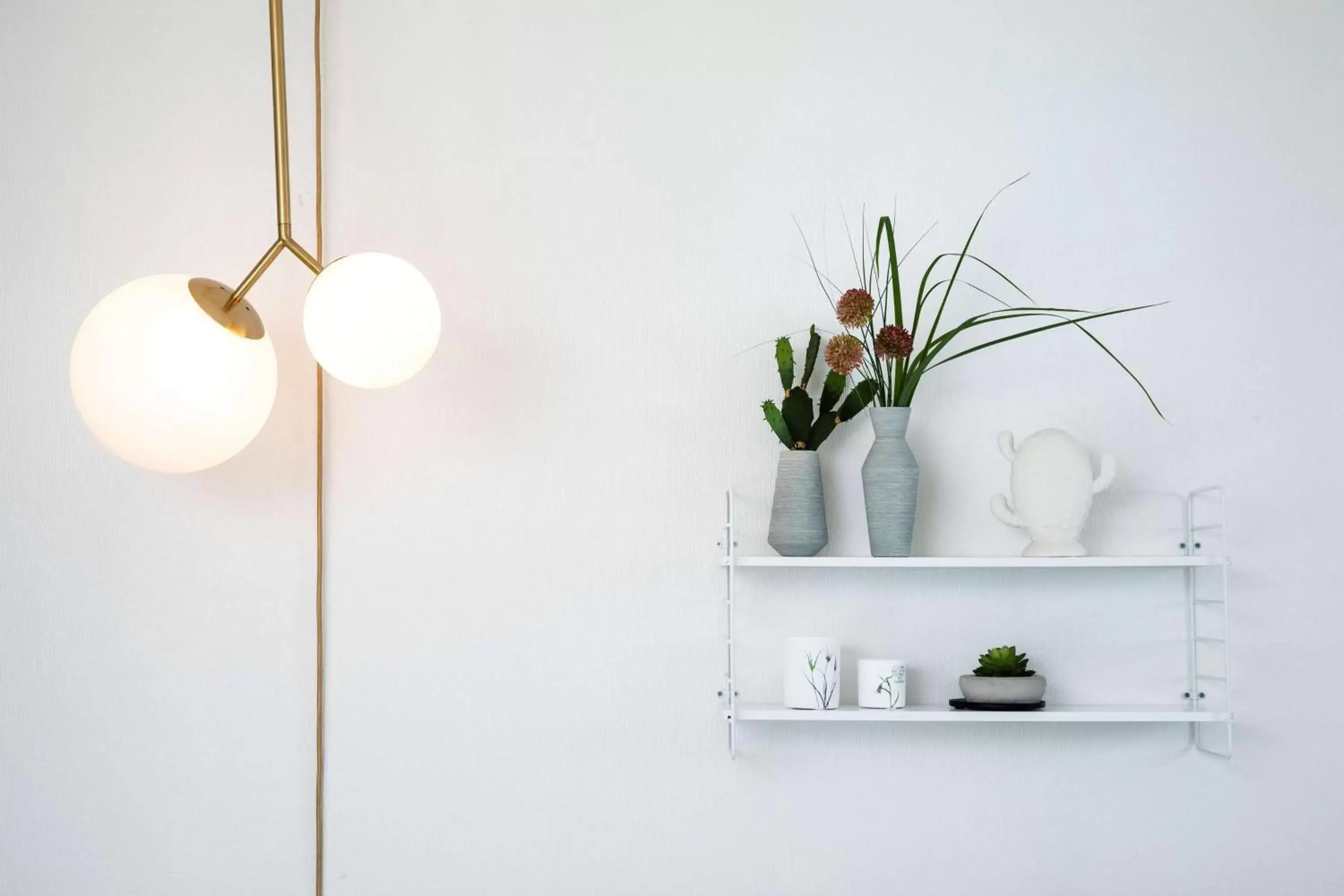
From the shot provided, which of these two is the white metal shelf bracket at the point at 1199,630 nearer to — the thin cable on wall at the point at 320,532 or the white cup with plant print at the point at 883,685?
the white cup with plant print at the point at 883,685

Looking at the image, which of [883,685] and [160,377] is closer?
[160,377]

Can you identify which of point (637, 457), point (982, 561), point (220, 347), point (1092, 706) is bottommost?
point (1092, 706)

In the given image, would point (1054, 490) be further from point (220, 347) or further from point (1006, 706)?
point (220, 347)

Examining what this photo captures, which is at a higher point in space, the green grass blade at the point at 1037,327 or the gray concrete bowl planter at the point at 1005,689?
the green grass blade at the point at 1037,327

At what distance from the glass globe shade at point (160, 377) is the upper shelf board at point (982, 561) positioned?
546 millimetres

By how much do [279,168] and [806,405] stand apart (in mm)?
602

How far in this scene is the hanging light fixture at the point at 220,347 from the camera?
1004 mm

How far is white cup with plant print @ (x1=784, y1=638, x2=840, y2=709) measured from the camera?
3.81ft

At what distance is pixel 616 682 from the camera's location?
126 cm

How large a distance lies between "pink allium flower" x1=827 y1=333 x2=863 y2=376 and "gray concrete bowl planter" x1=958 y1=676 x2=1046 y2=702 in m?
0.36

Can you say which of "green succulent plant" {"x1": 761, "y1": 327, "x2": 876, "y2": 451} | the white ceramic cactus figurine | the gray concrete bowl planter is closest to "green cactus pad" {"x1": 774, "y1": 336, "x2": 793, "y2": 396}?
"green succulent plant" {"x1": 761, "y1": 327, "x2": 876, "y2": 451}

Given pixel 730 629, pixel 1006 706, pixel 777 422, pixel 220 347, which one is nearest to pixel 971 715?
pixel 1006 706

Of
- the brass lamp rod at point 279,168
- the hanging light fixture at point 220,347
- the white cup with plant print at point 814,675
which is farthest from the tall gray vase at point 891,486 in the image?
the brass lamp rod at point 279,168

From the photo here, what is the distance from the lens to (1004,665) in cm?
118
